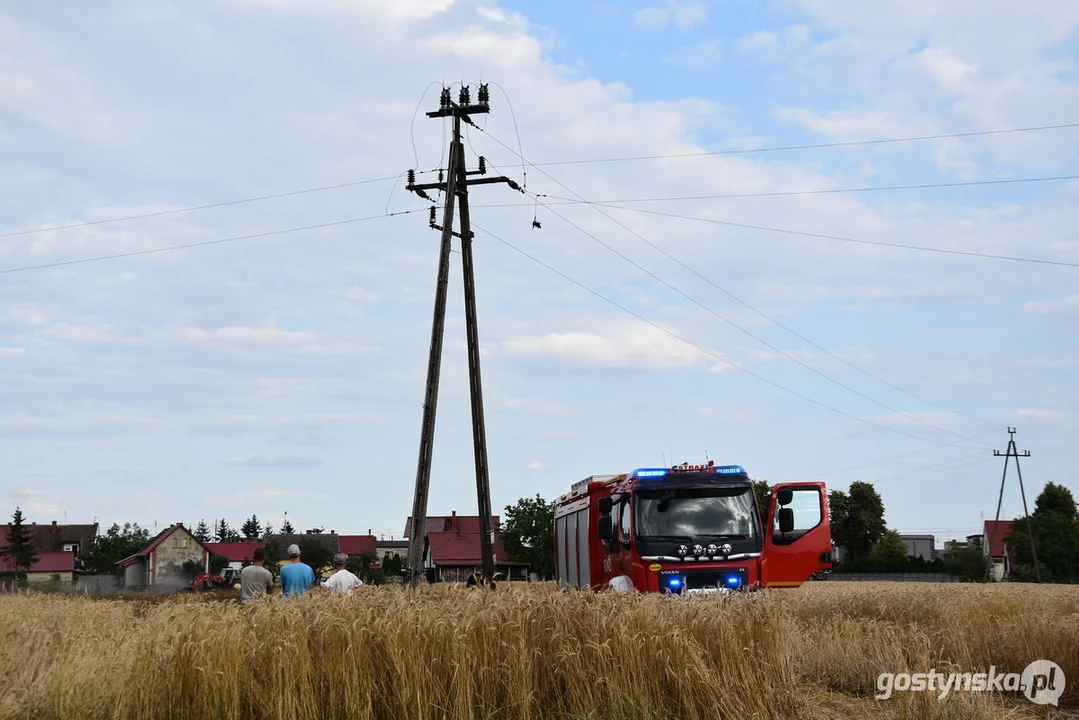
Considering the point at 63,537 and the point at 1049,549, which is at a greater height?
the point at 63,537

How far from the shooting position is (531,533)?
286 feet

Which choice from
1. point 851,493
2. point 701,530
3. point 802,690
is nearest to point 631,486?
point 701,530

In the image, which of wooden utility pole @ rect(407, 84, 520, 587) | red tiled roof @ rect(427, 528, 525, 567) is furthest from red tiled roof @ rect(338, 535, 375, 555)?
wooden utility pole @ rect(407, 84, 520, 587)

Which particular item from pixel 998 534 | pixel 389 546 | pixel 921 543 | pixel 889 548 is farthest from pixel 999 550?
pixel 389 546

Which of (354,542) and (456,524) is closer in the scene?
(456,524)

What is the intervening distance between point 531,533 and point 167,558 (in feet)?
132

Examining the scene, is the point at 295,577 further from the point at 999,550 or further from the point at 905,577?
the point at 999,550

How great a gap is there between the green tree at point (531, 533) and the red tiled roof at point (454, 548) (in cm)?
1496

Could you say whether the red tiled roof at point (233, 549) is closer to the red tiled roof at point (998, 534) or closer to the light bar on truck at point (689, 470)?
the red tiled roof at point (998, 534)

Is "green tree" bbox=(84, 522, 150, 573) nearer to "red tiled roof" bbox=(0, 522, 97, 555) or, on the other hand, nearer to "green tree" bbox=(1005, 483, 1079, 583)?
"red tiled roof" bbox=(0, 522, 97, 555)

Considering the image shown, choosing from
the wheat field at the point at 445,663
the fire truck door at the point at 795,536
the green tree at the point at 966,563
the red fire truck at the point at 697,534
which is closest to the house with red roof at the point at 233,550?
the green tree at the point at 966,563

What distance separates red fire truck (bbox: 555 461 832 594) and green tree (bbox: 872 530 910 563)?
85.7 metres

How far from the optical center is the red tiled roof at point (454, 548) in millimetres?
106125

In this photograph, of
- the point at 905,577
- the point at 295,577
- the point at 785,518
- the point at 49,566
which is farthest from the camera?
the point at 49,566
